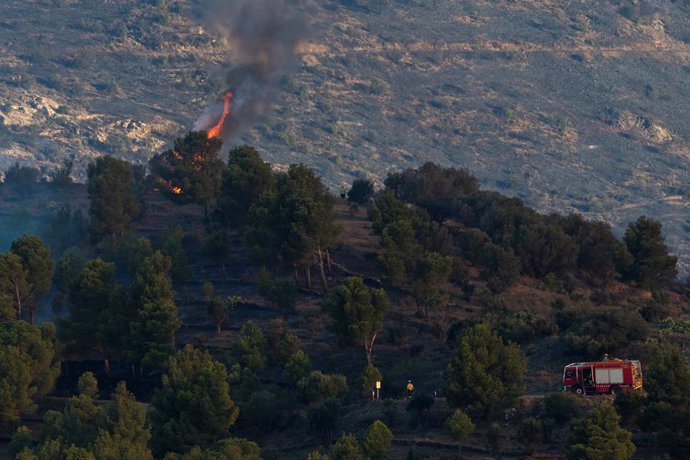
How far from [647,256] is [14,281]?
50675 mm

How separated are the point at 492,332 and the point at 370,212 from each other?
3623 centimetres

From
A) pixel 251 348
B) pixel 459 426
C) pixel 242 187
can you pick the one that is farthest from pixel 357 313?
pixel 242 187

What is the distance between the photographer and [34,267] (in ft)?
383

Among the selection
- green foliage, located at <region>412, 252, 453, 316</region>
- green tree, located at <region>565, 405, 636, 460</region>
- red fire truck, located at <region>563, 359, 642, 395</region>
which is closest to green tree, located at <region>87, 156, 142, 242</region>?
green foliage, located at <region>412, 252, 453, 316</region>

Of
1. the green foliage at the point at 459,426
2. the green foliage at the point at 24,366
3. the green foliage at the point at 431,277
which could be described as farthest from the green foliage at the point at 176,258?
the green foliage at the point at 459,426

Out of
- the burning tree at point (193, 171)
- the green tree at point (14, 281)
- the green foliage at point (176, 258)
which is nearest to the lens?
the green tree at point (14, 281)

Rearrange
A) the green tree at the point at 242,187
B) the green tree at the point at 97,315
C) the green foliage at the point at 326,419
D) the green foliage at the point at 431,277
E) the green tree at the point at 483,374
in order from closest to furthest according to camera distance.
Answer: the green tree at the point at 483,374 < the green foliage at the point at 326,419 < the green tree at the point at 97,315 < the green foliage at the point at 431,277 < the green tree at the point at 242,187

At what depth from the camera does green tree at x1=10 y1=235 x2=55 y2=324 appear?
117m

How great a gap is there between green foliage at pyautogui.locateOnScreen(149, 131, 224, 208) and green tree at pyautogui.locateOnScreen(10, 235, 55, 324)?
2663 cm

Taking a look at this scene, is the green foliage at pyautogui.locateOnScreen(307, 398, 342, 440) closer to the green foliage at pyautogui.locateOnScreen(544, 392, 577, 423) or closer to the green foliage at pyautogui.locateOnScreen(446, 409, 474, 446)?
the green foliage at pyautogui.locateOnScreen(446, 409, 474, 446)

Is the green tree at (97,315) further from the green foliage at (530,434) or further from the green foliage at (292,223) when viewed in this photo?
the green foliage at (530,434)

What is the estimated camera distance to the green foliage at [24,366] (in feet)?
319

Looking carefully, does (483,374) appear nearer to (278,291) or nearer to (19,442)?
(19,442)

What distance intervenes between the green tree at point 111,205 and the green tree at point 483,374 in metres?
59.3
